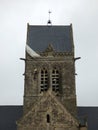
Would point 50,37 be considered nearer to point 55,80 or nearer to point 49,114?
point 55,80

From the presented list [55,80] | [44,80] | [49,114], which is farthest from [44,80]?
[49,114]

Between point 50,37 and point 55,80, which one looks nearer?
point 55,80

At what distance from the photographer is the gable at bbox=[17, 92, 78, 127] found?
1458 inches

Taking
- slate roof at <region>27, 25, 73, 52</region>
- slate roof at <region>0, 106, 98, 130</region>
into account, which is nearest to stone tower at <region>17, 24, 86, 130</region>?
slate roof at <region>27, 25, 73, 52</region>

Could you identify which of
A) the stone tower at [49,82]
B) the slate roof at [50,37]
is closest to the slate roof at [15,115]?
the stone tower at [49,82]

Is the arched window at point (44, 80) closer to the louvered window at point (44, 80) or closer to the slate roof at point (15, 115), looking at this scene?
the louvered window at point (44, 80)

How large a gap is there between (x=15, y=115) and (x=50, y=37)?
33.6ft

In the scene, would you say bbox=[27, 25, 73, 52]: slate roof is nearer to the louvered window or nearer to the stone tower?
the stone tower

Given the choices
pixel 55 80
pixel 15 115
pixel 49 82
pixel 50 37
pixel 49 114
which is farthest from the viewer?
pixel 50 37

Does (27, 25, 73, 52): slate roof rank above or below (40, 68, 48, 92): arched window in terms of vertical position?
above

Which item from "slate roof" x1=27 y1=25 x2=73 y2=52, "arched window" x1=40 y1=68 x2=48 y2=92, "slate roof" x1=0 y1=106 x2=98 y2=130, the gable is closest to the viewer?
the gable

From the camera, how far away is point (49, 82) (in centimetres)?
4138

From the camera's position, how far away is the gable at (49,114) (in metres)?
37.0

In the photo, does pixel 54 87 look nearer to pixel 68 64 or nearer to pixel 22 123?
pixel 68 64
